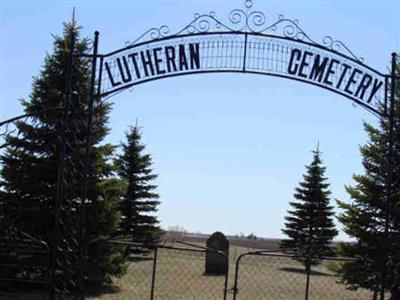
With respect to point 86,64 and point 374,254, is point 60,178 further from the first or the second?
point 374,254

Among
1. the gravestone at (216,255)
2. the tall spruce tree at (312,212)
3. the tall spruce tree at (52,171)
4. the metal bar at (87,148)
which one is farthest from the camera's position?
the tall spruce tree at (312,212)

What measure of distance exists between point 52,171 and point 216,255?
676 centimetres

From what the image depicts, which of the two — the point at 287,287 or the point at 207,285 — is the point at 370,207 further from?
the point at 207,285

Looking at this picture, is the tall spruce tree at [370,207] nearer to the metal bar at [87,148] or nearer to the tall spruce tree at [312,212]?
the metal bar at [87,148]

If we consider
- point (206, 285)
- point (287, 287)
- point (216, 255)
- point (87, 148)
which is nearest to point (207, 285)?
point (206, 285)

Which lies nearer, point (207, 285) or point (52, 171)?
point (52, 171)

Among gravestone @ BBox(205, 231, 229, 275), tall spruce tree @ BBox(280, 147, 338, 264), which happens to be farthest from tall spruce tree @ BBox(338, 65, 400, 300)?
tall spruce tree @ BBox(280, 147, 338, 264)

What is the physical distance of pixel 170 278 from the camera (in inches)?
639

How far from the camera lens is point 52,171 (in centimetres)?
1376

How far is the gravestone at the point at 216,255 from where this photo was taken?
1836 cm

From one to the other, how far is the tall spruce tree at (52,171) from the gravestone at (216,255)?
4.76 m

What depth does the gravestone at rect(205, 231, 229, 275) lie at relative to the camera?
723 inches

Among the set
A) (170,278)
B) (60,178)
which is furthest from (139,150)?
(60,178)

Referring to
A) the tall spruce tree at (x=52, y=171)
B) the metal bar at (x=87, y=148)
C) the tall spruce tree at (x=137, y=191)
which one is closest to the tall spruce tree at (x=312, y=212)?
the tall spruce tree at (x=137, y=191)
